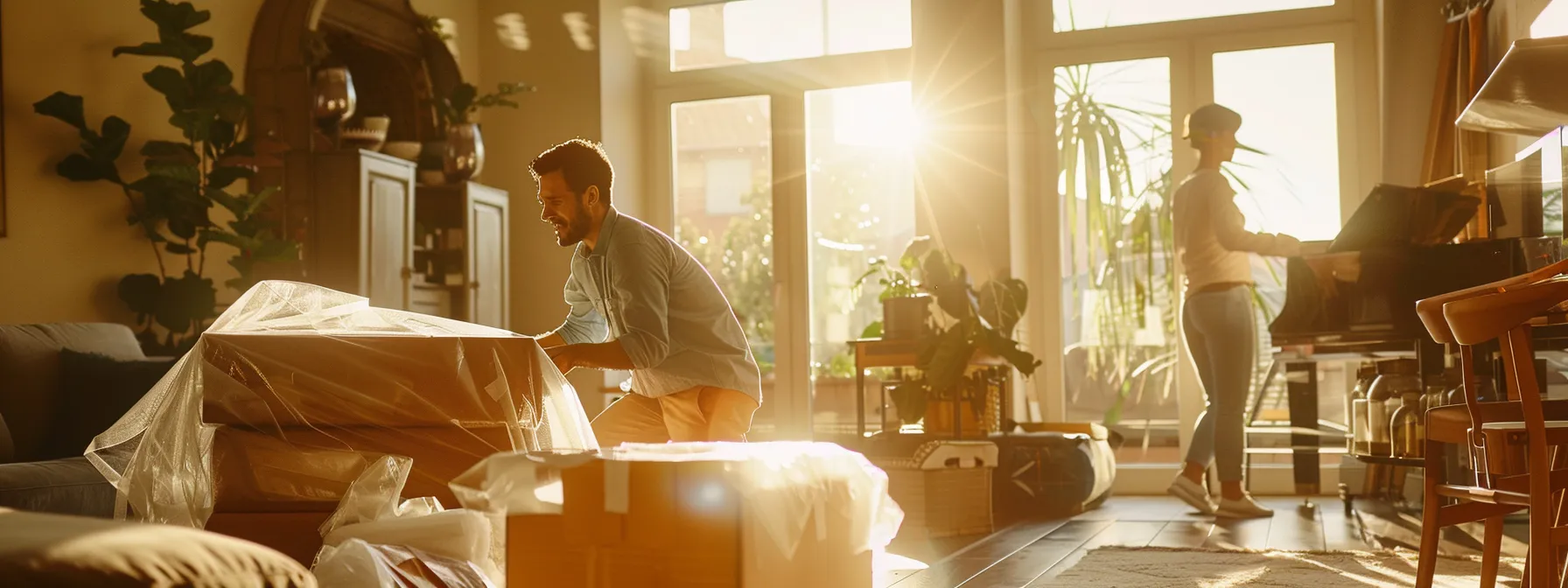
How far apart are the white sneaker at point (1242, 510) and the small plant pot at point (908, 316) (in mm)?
1257

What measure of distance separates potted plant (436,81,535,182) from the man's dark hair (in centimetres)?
311

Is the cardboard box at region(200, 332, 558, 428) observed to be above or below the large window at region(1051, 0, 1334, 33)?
below

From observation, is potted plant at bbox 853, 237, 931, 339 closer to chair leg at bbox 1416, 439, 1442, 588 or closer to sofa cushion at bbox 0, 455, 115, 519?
chair leg at bbox 1416, 439, 1442, 588

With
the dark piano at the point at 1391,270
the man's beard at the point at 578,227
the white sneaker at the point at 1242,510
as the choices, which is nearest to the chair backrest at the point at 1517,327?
the man's beard at the point at 578,227

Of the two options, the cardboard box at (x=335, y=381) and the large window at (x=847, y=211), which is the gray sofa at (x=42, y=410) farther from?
the large window at (x=847, y=211)

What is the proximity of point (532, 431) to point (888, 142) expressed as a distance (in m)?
4.42

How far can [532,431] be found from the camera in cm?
229

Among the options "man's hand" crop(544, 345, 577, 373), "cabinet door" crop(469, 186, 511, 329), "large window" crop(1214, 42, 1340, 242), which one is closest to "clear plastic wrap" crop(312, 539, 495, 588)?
"man's hand" crop(544, 345, 577, 373)

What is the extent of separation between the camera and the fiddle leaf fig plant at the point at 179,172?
14.3ft

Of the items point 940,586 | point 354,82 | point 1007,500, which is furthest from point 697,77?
point 940,586

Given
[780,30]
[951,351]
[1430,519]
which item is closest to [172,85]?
[951,351]

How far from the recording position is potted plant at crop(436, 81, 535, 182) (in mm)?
5809

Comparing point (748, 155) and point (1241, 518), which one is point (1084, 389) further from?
point (748, 155)

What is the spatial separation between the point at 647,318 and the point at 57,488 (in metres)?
1.57
